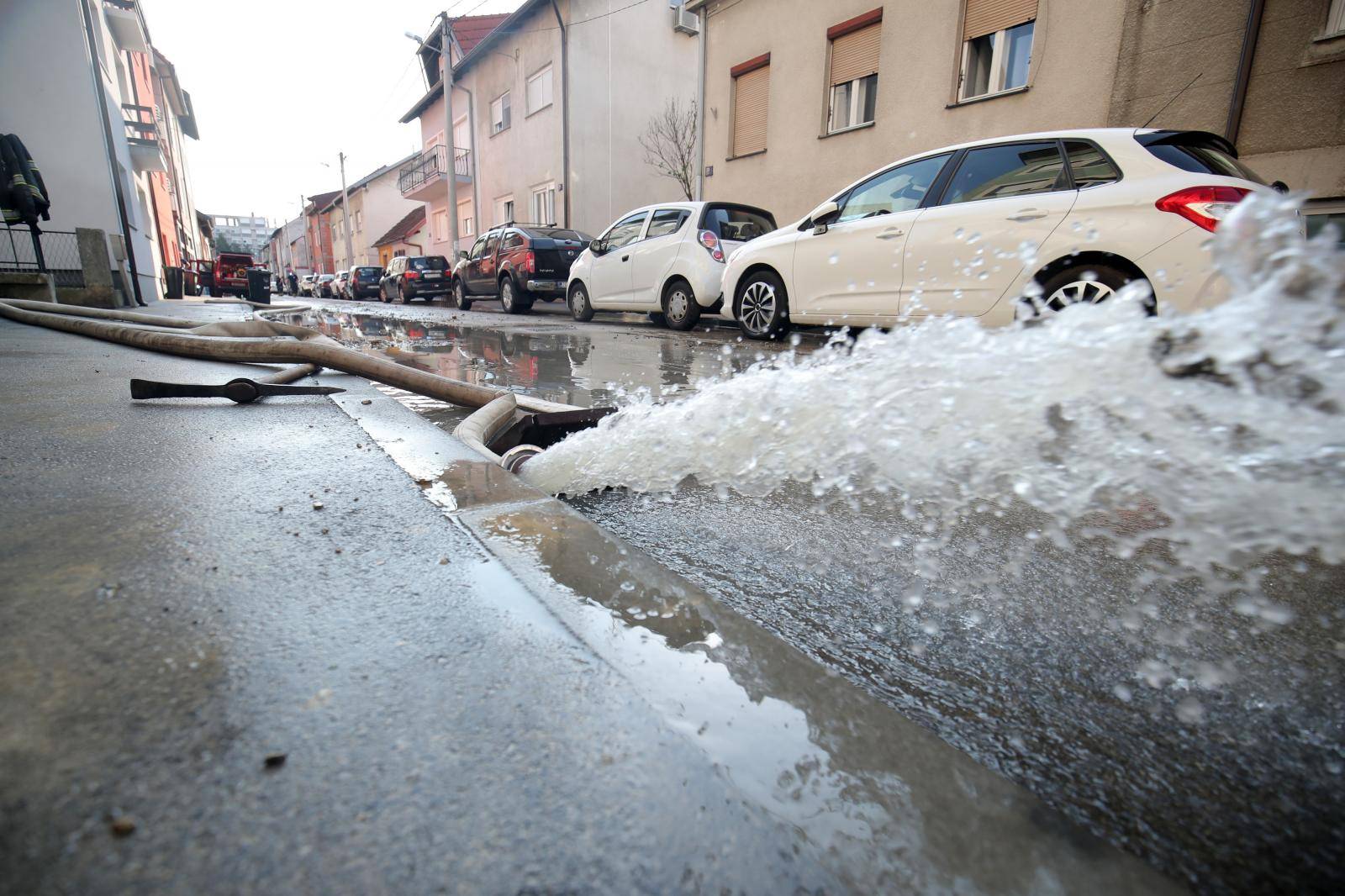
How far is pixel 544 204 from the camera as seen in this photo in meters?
21.2

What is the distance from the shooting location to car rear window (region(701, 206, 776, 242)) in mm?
8734

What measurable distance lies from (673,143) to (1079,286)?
51.6 ft

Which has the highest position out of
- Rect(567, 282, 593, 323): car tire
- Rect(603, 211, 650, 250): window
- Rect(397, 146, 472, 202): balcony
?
Rect(397, 146, 472, 202): balcony

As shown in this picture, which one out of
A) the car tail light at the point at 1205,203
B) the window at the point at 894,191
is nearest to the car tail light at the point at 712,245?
the window at the point at 894,191

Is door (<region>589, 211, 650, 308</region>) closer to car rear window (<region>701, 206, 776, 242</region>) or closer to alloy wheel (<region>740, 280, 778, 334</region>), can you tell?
car rear window (<region>701, 206, 776, 242</region>)

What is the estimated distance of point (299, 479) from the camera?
1.96 metres

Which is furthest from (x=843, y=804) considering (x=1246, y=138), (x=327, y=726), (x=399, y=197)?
(x=399, y=197)

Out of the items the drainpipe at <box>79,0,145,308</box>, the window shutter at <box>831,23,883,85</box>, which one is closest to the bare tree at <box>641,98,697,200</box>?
the window shutter at <box>831,23,883,85</box>

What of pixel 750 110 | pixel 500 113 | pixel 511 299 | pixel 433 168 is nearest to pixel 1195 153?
pixel 750 110

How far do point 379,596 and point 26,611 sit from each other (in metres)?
0.55

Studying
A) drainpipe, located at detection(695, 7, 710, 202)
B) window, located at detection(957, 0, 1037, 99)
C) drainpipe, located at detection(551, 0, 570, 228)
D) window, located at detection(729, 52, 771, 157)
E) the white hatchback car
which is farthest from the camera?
drainpipe, located at detection(551, 0, 570, 228)

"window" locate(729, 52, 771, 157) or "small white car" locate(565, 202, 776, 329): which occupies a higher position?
"window" locate(729, 52, 771, 157)

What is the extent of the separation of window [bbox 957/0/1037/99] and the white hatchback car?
16.0ft

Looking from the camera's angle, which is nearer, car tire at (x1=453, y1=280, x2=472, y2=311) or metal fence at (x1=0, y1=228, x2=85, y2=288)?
metal fence at (x1=0, y1=228, x2=85, y2=288)
